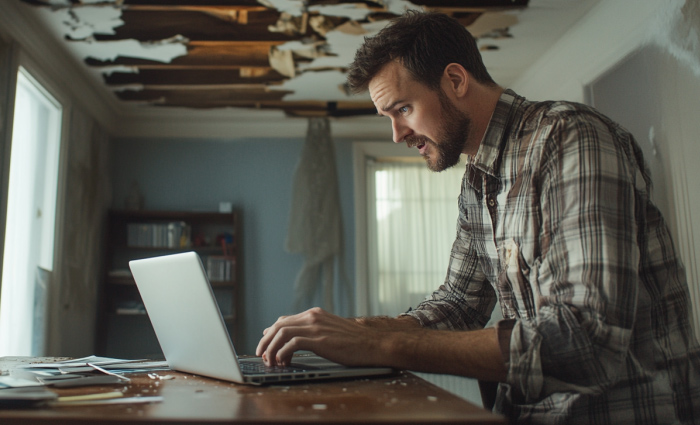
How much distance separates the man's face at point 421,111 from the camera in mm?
1376

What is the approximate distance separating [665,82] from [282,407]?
2.52 meters

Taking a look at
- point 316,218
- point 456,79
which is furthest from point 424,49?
point 316,218

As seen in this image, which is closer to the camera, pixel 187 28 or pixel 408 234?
pixel 187 28

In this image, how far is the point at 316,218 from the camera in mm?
4781

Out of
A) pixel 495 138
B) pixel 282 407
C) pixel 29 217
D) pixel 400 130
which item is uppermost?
pixel 29 217

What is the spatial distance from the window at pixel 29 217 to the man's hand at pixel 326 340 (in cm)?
271

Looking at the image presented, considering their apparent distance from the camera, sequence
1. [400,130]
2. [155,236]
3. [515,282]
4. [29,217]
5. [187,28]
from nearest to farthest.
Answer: [515,282], [400,130], [187,28], [29,217], [155,236]

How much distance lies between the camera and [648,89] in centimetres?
269

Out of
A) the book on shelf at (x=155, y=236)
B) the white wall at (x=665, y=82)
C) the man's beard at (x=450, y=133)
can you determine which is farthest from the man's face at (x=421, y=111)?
the book on shelf at (x=155, y=236)

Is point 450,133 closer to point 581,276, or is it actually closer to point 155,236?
point 581,276

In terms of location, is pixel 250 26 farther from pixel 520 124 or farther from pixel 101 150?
pixel 520 124

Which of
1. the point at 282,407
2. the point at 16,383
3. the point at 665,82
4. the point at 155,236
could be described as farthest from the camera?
the point at 155,236

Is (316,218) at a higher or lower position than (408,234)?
higher

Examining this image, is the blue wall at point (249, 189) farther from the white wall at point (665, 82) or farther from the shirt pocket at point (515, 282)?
the shirt pocket at point (515, 282)
